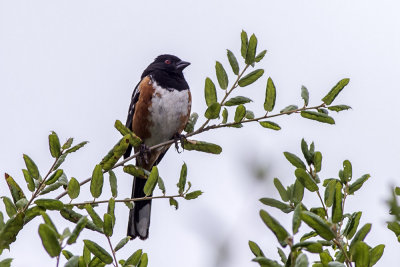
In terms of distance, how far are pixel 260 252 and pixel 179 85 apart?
2636 millimetres

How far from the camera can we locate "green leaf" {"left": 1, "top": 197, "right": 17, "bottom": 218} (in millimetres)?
1882

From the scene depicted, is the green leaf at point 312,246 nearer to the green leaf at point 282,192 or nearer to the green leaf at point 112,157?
the green leaf at point 282,192

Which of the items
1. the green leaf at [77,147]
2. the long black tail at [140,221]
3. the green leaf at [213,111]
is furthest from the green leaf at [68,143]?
the long black tail at [140,221]

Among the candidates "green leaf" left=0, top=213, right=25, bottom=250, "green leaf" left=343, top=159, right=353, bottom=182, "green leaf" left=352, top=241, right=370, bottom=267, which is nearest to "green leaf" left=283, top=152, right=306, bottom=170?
"green leaf" left=343, top=159, right=353, bottom=182

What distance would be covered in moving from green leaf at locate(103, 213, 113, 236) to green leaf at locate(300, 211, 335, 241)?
2.22 ft

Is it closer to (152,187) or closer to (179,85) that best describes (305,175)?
(152,187)

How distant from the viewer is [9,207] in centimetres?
189

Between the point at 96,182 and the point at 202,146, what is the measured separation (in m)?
0.73

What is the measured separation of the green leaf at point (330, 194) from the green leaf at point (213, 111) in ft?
2.62

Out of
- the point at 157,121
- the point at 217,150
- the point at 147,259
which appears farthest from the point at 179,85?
the point at 147,259

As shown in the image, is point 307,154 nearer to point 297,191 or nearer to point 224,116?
point 297,191

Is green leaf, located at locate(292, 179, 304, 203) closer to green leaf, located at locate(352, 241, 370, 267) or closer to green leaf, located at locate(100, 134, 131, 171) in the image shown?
green leaf, located at locate(352, 241, 370, 267)

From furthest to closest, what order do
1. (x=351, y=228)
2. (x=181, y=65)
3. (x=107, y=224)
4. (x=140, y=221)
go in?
(x=181, y=65), (x=140, y=221), (x=107, y=224), (x=351, y=228)

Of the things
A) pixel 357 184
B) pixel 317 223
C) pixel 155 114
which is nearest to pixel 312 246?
pixel 317 223
